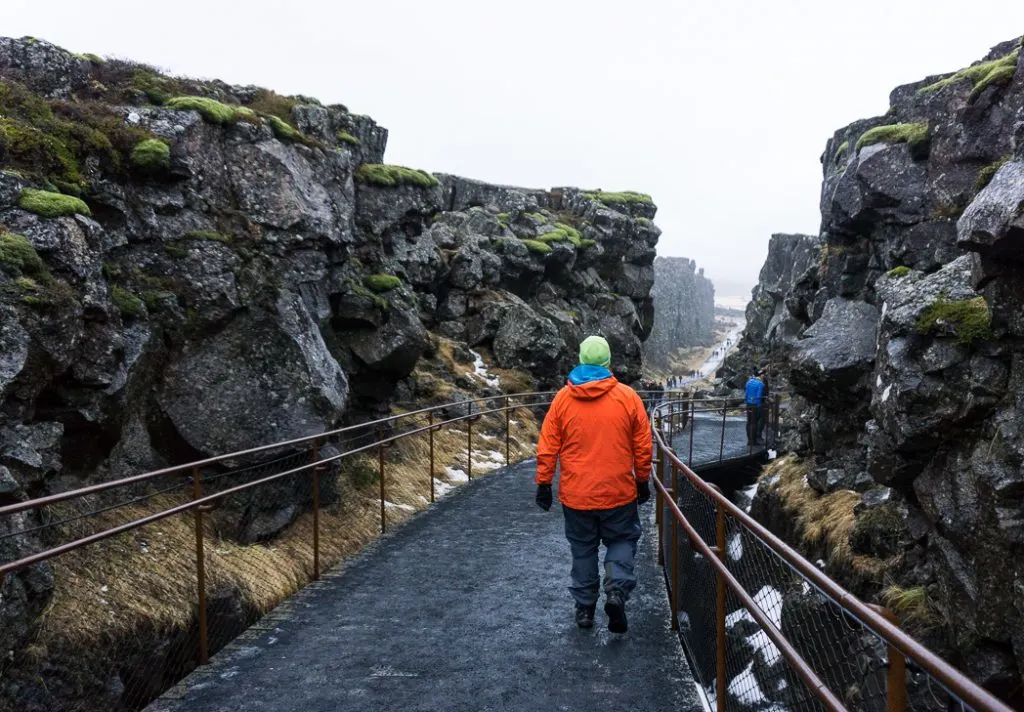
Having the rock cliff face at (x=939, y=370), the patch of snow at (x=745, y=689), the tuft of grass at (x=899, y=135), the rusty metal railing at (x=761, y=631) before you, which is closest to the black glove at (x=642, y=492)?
the rusty metal railing at (x=761, y=631)

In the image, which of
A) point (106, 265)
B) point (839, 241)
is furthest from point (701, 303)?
point (106, 265)

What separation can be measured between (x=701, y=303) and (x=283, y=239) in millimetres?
143650

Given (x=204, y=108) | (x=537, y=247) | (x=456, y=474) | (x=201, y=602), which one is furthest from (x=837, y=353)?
(x=537, y=247)

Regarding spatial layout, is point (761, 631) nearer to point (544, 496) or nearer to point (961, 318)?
point (544, 496)

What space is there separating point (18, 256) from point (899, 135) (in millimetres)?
13219

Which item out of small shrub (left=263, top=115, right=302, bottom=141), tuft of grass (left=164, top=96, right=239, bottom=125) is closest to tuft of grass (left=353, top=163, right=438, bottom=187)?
small shrub (left=263, top=115, right=302, bottom=141)

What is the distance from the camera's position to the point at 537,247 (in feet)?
88.9

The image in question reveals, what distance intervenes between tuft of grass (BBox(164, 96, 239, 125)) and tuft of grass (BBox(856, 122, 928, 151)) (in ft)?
35.9

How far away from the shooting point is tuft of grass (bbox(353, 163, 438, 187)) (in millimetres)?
14482

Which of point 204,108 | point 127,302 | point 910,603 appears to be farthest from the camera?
point 204,108

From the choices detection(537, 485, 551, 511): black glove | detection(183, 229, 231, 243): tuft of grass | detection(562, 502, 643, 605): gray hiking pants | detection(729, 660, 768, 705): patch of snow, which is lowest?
detection(729, 660, 768, 705): patch of snow

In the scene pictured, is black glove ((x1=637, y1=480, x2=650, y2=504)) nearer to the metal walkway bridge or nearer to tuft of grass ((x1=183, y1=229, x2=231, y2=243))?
the metal walkway bridge

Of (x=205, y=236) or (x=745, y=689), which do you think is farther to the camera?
(x=205, y=236)

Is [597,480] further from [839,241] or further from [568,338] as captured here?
[568,338]
